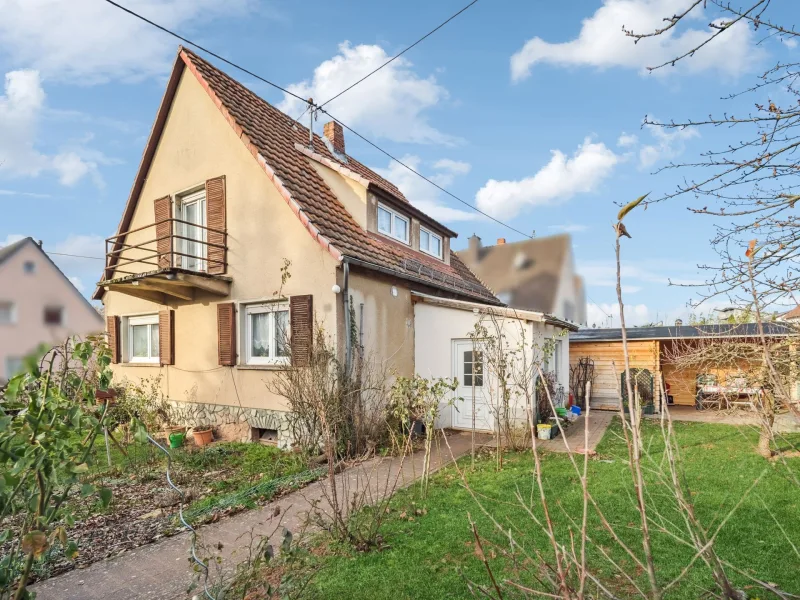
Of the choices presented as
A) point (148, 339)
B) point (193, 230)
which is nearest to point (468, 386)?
point (193, 230)

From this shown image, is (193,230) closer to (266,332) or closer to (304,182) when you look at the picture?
(304,182)

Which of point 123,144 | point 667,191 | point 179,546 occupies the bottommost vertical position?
point 179,546

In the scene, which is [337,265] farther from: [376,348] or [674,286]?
[674,286]

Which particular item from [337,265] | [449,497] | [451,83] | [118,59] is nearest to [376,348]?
[337,265]

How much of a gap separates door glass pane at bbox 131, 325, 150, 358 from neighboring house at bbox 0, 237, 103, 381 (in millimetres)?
14049

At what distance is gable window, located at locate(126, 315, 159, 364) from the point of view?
13.2m

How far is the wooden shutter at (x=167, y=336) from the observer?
12.2 m

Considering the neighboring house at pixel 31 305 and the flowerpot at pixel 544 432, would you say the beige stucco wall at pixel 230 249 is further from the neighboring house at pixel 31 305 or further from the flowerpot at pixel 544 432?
the neighboring house at pixel 31 305

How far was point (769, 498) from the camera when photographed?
6105 millimetres

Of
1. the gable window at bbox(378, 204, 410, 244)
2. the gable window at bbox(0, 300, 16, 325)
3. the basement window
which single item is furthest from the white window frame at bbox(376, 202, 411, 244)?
the gable window at bbox(0, 300, 16, 325)

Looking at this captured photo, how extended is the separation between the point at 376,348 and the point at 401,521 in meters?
5.22

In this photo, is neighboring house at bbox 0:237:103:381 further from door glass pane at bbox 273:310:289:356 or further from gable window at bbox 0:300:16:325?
door glass pane at bbox 273:310:289:356

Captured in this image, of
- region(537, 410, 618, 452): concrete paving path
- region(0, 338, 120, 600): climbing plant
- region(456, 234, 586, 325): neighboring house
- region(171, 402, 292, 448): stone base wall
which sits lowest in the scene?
region(537, 410, 618, 452): concrete paving path

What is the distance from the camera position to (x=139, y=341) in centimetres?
1378
